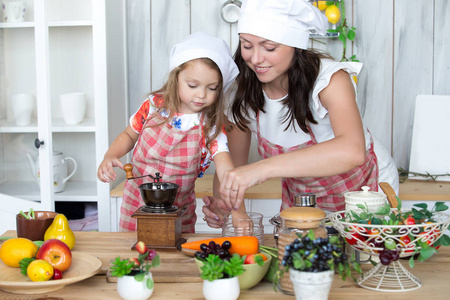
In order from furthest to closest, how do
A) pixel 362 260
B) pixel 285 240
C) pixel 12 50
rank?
pixel 12 50, pixel 362 260, pixel 285 240

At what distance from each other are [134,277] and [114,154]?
0.85 meters

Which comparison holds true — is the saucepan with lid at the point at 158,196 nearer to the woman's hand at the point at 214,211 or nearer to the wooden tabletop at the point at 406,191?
the woman's hand at the point at 214,211

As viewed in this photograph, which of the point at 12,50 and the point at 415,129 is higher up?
the point at 12,50

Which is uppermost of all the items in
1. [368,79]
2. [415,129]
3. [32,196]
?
[368,79]

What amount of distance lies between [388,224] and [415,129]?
1.77 m

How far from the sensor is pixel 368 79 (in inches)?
119

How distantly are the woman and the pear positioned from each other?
0.45m

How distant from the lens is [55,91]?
2615mm

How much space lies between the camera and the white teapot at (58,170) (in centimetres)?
262

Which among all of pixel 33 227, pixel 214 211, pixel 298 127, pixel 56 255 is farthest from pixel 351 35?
pixel 56 255

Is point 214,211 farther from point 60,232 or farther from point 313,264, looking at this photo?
point 313,264

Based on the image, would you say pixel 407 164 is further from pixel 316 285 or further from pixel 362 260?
pixel 316 285

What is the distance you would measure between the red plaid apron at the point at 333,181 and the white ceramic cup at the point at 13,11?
4.31 feet

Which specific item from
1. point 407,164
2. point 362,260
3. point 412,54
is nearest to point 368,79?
point 412,54
